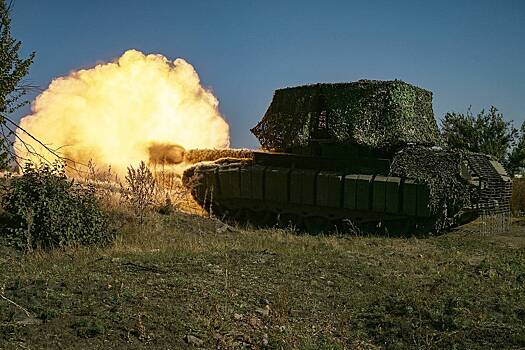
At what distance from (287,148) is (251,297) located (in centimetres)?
1291

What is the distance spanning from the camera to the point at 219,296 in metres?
8.00

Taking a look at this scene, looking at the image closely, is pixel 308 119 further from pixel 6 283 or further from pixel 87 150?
pixel 6 283

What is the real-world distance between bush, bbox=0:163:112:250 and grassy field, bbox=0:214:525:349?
67 cm

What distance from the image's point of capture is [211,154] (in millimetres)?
23531

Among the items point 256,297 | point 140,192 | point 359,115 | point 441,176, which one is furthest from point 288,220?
point 256,297

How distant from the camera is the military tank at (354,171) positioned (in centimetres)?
1773

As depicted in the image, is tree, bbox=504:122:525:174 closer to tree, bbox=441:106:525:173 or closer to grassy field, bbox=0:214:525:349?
tree, bbox=441:106:525:173

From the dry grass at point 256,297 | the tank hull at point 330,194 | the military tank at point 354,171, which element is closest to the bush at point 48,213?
the dry grass at point 256,297

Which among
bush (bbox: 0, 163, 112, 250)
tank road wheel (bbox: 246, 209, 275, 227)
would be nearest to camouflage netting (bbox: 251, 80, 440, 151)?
tank road wheel (bbox: 246, 209, 275, 227)

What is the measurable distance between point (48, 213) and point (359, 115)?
400 inches

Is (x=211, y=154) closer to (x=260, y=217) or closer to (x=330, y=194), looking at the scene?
(x=260, y=217)

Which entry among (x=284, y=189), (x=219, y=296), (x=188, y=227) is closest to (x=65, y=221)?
(x=188, y=227)

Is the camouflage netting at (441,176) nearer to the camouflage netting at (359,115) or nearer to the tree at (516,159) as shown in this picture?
the camouflage netting at (359,115)

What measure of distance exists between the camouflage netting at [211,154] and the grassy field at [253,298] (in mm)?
9957
